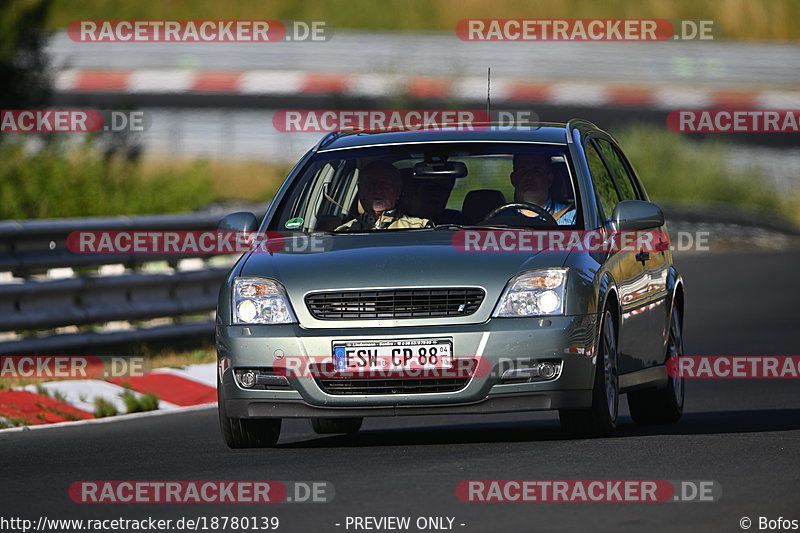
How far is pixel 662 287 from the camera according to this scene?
11.3 m

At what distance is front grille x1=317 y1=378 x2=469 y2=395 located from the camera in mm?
9297

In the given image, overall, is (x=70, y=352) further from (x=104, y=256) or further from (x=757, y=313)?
(x=757, y=313)

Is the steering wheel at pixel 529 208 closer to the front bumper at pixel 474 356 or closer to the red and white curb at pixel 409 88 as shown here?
the front bumper at pixel 474 356

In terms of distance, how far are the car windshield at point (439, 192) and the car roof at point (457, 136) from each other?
58 millimetres

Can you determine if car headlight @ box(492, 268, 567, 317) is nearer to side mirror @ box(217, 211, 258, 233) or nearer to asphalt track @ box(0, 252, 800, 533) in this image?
asphalt track @ box(0, 252, 800, 533)

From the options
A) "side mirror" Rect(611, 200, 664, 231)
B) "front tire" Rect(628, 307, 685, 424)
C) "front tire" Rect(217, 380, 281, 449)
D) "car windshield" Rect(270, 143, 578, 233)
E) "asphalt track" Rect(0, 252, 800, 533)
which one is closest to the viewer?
"asphalt track" Rect(0, 252, 800, 533)

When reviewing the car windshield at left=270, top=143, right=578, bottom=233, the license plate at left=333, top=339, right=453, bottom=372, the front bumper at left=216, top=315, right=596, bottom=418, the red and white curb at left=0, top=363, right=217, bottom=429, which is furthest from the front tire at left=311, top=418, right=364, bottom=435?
the red and white curb at left=0, top=363, right=217, bottom=429

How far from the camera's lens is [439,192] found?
10.5 m

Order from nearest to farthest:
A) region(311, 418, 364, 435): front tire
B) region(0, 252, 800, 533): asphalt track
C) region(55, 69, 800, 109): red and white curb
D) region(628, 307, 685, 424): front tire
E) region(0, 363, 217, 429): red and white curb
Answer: region(0, 252, 800, 533): asphalt track, region(311, 418, 364, 435): front tire, region(628, 307, 685, 424): front tire, region(0, 363, 217, 429): red and white curb, region(55, 69, 800, 109): red and white curb

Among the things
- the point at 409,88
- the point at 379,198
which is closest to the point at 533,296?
the point at 379,198

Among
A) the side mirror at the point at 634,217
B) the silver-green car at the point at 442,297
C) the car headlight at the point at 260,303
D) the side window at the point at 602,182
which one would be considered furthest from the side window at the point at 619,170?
the car headlight at the point at 260,303

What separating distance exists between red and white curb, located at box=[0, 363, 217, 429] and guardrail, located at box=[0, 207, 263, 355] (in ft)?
3.29

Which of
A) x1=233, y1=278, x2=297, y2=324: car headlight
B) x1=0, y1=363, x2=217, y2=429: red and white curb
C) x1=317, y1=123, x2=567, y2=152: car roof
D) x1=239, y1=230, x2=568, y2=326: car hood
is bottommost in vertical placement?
x1=0, y1=363, x2=217, y2=429: red and white curb

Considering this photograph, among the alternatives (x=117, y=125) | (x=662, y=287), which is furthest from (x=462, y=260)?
(x=117, y=125)
